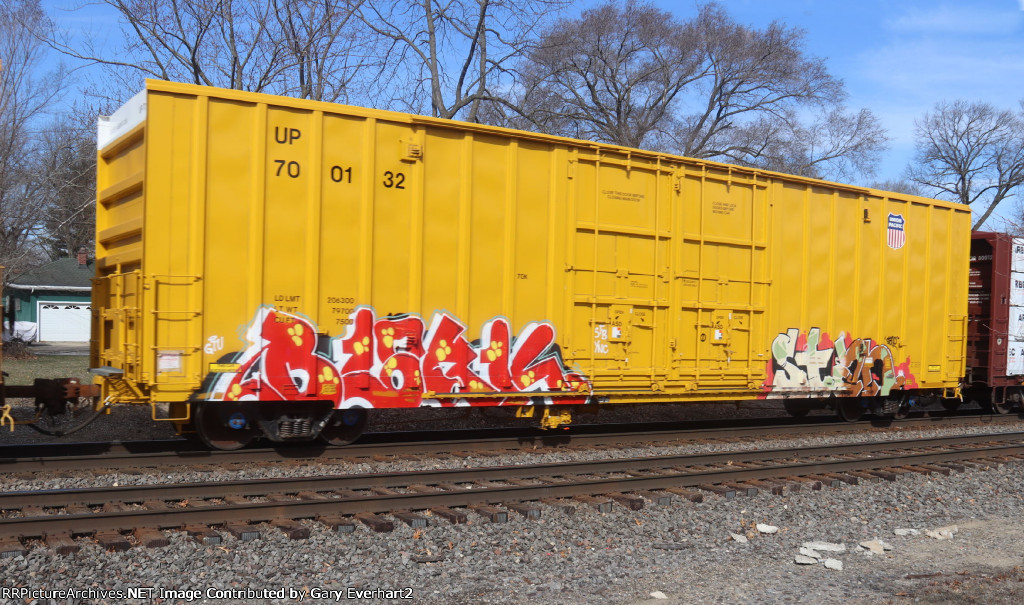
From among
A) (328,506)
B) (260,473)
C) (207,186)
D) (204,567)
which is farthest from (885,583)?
(207,186)

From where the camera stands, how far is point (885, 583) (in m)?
5.80

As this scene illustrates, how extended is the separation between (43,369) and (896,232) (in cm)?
1838

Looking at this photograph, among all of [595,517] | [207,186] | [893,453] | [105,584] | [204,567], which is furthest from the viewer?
[893,453]

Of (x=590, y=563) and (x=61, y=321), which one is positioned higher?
(x=61, y=321)

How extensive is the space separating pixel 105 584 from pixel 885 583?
5379mm

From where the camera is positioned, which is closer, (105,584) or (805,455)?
(105,584)

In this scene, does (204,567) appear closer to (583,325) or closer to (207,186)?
(207,186)

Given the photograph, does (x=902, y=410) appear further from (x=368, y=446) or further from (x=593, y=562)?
(x=593, y=562)

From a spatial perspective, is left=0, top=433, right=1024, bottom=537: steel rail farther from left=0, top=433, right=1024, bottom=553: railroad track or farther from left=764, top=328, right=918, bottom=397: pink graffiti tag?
left=764, top=328, right=918, bottom=397: pink graffiti tag

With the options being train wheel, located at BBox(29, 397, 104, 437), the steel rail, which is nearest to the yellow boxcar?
train wheel, located at BBox(29, 397, 104, 437)

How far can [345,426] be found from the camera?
957 cm

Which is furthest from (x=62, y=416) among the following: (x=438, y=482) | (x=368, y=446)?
(x=438, y=482)

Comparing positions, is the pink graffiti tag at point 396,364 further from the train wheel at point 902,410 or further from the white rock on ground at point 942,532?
the train wheel at point 902,410

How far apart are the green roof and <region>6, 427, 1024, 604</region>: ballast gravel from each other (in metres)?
34.9
